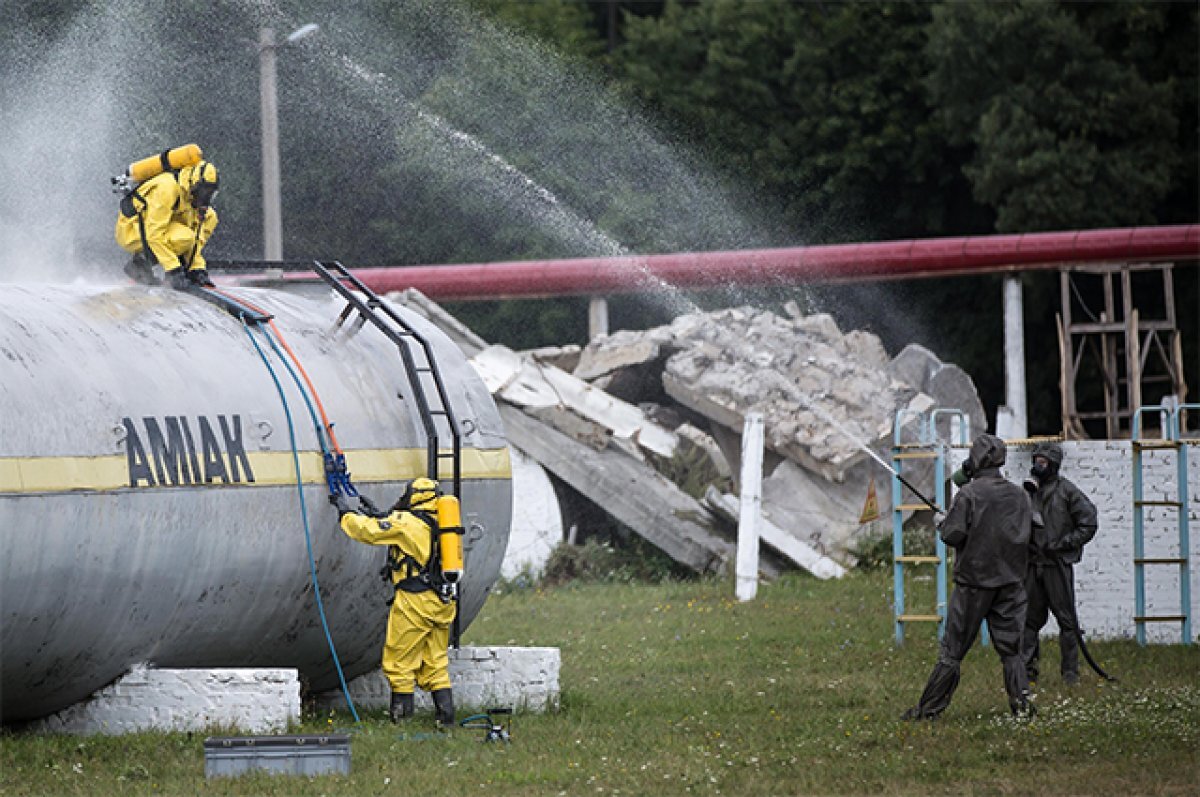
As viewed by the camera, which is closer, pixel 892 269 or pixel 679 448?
pixel 679 448

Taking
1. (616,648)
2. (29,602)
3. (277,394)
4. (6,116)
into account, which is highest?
(6,116)

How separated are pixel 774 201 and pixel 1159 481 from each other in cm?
2177

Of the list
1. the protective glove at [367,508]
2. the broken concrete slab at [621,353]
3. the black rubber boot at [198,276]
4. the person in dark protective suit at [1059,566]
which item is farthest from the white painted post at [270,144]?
the protective glove at [367,508]

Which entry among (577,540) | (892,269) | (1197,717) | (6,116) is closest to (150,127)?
(6,116)

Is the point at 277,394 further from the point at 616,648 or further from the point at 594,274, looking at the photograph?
the point at 594,274

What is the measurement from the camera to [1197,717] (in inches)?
498

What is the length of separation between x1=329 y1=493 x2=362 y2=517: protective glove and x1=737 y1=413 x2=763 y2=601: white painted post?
8.92 m

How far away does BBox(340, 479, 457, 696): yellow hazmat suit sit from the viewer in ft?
38.5

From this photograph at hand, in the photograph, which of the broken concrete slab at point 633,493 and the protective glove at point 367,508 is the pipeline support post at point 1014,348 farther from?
the protective glove at point 367,508

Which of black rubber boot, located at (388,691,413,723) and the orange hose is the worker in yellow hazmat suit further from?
black rubber boot, located at (388,691,413,723)

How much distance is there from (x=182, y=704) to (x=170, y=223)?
10.9 feet

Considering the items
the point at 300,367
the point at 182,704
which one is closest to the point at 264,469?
the point at 300,367

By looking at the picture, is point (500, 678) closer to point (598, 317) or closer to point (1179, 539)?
point (1179, 539)

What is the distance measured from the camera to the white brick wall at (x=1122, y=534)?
56.4ft
